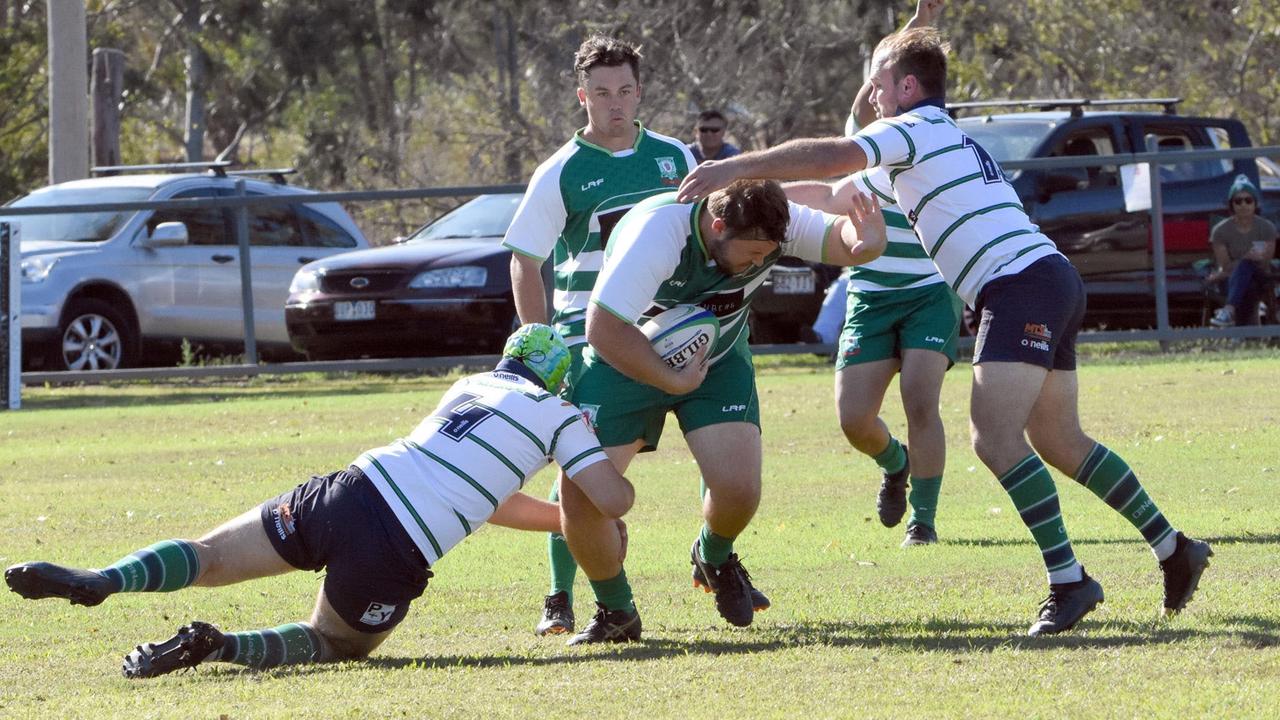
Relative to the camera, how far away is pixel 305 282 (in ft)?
56.2

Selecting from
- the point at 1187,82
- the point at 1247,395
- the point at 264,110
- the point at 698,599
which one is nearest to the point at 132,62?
the point at 264,110

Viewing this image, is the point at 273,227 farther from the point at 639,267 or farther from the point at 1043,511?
the point at 1043,511

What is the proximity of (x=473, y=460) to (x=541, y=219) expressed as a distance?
125cm

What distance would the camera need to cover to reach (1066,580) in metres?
6.03

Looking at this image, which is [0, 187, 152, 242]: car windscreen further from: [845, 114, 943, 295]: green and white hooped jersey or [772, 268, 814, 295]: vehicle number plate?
[845, 114, 943, 295]: green and white hooped jersey

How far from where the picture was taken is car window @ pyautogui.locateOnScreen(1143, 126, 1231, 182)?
1688cm

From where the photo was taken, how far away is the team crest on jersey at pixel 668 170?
689 cm

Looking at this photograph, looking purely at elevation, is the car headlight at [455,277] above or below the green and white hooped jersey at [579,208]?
below

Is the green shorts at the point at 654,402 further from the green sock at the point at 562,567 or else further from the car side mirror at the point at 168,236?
the car side mirror at the point at 168,236

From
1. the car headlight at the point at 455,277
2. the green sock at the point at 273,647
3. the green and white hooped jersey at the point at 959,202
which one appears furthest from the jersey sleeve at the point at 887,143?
the car headlight at the point at 455,277

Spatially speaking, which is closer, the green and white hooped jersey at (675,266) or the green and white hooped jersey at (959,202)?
the green and white hooped jersey at (675,266)

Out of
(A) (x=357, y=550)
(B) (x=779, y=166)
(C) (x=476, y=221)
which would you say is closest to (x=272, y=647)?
(A) (x=357, y=550)

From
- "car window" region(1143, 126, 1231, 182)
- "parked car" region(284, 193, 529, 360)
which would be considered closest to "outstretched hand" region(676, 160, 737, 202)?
"parked car" region(284, 193, 529, 360)

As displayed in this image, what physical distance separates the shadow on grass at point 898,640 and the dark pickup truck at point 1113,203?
34.4ft
